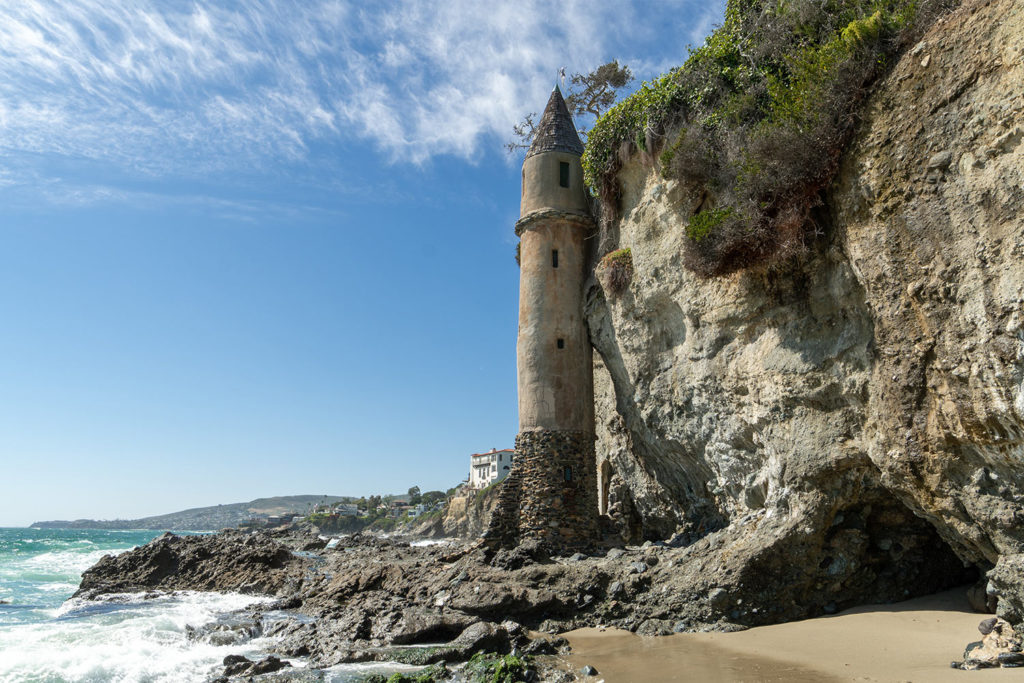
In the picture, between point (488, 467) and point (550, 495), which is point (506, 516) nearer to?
point (550, 495)

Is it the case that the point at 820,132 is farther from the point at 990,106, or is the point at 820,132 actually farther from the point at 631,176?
the point at 631,176

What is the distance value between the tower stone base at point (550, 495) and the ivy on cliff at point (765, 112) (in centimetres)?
592

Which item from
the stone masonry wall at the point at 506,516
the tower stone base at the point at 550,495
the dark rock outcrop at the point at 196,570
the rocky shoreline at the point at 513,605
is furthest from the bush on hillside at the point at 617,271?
the dark rock outcrop at the point at 196,570

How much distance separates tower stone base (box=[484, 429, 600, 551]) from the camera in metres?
15.2

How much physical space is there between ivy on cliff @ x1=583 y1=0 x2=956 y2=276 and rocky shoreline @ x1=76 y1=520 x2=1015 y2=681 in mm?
5231

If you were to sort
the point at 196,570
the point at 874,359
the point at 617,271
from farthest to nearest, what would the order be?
the point at 196,570
the point at 617,271
the point at 874,359

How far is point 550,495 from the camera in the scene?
15289mm

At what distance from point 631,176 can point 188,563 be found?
20528 mm

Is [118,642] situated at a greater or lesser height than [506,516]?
lesser

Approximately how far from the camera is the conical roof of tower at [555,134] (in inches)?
701

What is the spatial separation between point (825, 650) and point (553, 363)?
9.22 m

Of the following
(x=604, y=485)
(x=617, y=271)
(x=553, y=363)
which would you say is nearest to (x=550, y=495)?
(x=604, y=485)

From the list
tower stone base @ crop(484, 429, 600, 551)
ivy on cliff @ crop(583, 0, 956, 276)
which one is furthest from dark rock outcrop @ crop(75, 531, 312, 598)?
ivy on cliff @ crop(583, 0, 956, 276)

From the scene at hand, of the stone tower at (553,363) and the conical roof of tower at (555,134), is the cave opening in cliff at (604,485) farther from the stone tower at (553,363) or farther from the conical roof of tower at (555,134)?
the conical roof of tower at (555,134)
